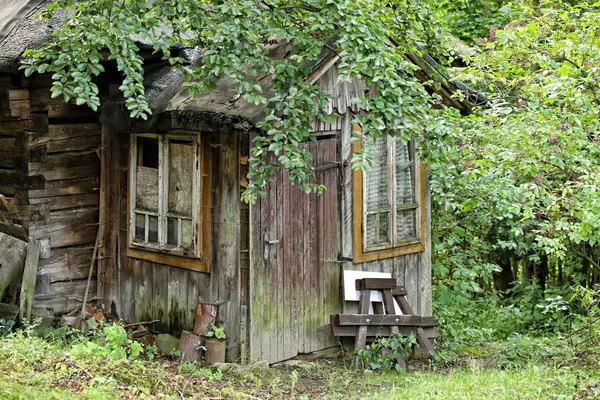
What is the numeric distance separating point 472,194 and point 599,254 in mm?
2923

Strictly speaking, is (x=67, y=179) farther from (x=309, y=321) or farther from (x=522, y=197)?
(x=522, y=197)

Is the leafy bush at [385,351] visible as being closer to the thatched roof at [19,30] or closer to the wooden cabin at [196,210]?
the wooden cabin at [196,210]

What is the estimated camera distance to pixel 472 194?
8977 millimetres

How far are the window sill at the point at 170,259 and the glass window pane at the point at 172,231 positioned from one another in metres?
0.14

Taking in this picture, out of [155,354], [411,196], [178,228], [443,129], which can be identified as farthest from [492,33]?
[155,354]

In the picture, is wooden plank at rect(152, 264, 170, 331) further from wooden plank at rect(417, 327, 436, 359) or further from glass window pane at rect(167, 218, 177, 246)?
wooden plank at rect(417, 327, 436, 359)

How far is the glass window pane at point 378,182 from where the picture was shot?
9.02m

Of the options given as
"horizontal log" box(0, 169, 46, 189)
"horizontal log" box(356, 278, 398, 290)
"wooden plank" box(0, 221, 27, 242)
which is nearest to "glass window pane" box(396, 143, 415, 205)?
"horizontal log" box(356, 278, 398, 290)

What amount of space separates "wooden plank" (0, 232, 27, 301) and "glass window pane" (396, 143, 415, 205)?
13.3ft

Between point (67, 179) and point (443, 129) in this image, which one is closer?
point (443, 129)

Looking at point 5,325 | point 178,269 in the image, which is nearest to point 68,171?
point 178,269

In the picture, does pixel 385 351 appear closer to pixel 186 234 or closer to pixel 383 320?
pixel 383 320

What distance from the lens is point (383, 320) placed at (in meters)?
8.83

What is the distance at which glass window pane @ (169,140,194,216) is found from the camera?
328 inches
